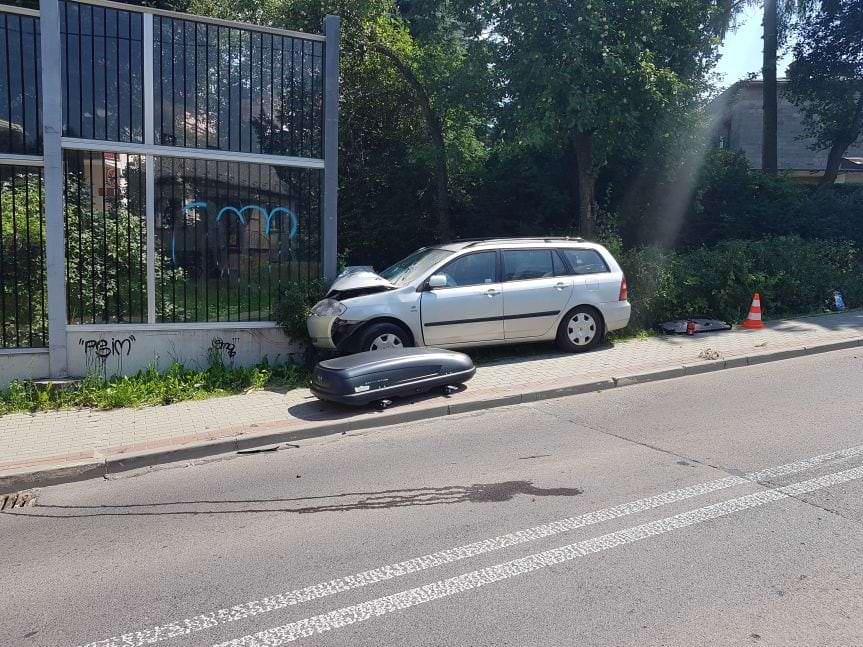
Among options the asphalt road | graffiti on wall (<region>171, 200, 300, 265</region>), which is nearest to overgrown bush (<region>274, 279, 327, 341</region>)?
graffiti on wall (<region>171, 200, 300, 265</region>)

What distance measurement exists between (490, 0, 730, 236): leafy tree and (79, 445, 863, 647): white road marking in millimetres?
7634

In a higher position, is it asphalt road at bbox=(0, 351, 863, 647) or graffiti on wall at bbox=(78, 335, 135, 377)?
graffiti on wall at bbox=(78, 335, 135, 377)

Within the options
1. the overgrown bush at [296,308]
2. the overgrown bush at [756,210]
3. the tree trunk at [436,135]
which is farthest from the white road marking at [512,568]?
the overgrown bush at [756,210]

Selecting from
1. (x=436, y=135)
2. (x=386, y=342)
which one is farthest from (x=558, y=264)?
(x=436, y=135)

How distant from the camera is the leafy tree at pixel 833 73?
749 inches

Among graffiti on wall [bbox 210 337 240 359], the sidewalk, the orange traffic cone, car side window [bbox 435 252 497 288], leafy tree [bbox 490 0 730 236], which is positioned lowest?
the sidewalk

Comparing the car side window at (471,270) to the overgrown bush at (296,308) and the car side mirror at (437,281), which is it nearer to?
the car side mirror at (437,281)

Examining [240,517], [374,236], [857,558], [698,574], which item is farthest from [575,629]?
[374,236]

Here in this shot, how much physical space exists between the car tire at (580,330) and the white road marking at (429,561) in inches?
180

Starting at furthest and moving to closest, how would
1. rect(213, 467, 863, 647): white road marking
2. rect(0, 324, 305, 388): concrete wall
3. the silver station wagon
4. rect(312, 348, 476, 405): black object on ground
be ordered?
the silver station wagon → rect(0, 324, 305, 388): concrete wall → rect(312, 348, 476, 405): black object on ground → rect(213, 467, 863, 647): white road marking

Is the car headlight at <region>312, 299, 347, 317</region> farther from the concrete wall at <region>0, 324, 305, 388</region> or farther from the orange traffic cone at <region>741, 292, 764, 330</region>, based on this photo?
the orange traffic cone at <region>741, 292, 764, 330</region>

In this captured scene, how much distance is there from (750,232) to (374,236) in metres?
8.48

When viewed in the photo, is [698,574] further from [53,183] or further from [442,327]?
[53,183]

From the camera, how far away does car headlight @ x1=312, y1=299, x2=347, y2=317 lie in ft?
29.6
